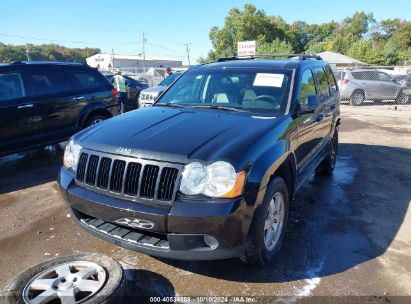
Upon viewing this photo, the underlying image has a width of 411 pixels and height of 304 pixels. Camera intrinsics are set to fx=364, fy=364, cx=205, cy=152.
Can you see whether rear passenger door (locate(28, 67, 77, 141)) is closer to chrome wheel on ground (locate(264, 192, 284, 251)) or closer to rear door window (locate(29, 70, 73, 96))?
rear door window (locate(29, 70, 73, 96))

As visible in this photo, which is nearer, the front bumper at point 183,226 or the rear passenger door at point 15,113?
the front bumper at point 183,226

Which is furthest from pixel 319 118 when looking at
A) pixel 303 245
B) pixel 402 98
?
pixel 402 98

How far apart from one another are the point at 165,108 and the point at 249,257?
6.40 ft

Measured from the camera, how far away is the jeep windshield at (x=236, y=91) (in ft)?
12.7

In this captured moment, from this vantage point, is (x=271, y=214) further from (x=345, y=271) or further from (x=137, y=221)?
(x=137, y=221)

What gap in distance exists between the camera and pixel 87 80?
756 cm

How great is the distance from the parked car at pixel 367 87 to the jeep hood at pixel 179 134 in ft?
48.4

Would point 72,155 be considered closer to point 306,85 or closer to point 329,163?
point 306,85

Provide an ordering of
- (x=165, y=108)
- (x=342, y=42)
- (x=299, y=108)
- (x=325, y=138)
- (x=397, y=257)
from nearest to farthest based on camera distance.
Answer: (x=397, y=257) → (x=299, y=108) → (x=165, y=108) → (x=325, y=138) → (x=342, y=42)

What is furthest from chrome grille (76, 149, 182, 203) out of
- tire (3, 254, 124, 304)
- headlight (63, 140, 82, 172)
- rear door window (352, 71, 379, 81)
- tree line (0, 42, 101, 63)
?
tree line (0, 42, 101, 63)

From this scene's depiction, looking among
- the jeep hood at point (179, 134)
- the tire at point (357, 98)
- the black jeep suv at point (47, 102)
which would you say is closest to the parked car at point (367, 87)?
the tire at point (357, 98)

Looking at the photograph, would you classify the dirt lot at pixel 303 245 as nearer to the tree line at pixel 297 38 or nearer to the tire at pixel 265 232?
the tire at pixel 265 232

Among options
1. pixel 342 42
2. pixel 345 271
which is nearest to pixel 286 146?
pixel 345 271

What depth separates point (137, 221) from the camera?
2762mm
